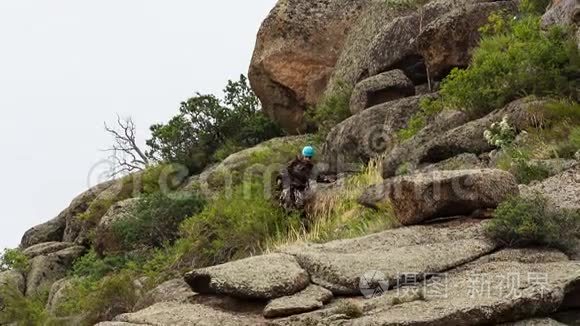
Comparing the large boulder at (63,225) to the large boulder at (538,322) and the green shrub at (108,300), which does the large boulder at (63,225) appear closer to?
the green shrub at (108,300)

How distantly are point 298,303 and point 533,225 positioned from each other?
2.43 metres

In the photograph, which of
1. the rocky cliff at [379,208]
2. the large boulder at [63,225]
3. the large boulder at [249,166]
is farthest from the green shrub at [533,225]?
the large boulder at [63,225]

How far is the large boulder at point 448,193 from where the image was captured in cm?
930

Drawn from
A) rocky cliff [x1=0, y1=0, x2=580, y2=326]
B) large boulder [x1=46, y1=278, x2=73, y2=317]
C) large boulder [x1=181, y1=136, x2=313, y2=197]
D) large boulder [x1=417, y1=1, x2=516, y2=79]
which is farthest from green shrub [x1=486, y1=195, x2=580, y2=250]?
large boulder [x1=46, y1=278, x2=73, y2=317]

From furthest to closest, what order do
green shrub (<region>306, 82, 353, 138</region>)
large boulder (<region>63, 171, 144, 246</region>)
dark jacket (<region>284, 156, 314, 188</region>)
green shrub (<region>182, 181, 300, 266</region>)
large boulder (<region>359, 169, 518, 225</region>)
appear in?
large boulder (<region>63, 171, 144, 246</region>), green shrub (<region>306, 82, 353, 138</region>), dark jacket (<region>284, 156, 314, 188</region>), green shrub (<region>182, 181, 300, 266</region>), large boulder (<region>359, 169, 518, 225</region>)

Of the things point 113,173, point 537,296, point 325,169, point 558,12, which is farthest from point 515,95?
point 113,173

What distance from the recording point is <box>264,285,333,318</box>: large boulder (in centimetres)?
763

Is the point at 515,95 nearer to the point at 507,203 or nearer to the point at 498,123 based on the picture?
the point at 498,123

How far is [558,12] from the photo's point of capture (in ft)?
49.5

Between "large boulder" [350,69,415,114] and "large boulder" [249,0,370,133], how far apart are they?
565 centimetres

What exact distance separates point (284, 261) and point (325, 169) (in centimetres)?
918

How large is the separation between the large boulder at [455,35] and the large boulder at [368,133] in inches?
59.5

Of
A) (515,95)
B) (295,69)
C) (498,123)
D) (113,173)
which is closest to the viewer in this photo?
(498,123)

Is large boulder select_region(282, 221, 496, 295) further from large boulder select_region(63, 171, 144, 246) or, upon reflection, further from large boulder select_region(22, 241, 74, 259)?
large boulder select_region(22, 241, 74, 259)
